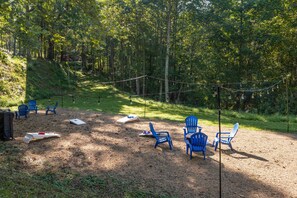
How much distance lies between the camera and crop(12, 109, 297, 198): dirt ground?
5811mm

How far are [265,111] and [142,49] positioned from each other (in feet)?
42.8

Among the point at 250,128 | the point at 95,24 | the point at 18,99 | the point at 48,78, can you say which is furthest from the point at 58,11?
the point at 48,78

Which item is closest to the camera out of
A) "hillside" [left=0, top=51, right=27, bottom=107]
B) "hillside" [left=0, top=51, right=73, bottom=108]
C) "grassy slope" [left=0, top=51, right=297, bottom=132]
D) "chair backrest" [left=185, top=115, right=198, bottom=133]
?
"chair backrest" [left=185, top=115, right=198, bottom=133]

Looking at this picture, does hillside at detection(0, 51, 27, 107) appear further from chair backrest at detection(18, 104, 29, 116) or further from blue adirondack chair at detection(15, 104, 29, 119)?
chair backrest at detection(18, 104, 29, 116)

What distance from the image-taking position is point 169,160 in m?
7.25

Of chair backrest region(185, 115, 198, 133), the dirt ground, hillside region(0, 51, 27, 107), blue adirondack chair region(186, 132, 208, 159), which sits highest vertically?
hillside region(0, 51, 27, 107)

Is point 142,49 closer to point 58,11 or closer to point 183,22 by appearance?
point 183,22

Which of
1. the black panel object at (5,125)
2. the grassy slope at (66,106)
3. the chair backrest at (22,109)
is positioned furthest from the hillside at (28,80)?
the black panel object at (5,125)

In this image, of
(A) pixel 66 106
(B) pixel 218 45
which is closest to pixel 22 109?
(A) pixel 66 106

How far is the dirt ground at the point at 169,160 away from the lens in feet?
19.1

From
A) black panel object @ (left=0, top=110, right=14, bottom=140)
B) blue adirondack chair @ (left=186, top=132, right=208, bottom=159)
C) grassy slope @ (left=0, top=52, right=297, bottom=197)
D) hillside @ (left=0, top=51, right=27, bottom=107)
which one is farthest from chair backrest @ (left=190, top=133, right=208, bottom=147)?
hillside @ (left=0, top=51, right=27, bottom=107)

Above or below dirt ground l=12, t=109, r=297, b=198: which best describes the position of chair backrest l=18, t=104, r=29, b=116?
above

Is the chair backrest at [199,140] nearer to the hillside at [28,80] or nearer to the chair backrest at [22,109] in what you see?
the chair backrest at [22,109]

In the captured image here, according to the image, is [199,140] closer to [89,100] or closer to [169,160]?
[169,160]
